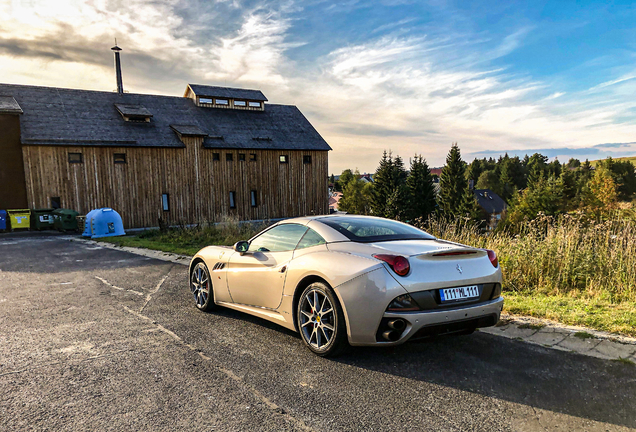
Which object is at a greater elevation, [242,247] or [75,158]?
[75,158]

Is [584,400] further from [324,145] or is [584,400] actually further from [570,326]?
[324,145]

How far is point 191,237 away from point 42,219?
39.0 feet

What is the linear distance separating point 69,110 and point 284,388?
1148 inches

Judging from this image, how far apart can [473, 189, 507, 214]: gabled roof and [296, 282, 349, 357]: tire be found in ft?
281

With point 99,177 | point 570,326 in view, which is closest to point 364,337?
point 570,326

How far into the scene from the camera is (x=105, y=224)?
63.4 feet

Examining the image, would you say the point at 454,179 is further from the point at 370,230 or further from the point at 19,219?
the point at 370,230

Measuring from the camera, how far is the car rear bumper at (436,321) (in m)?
3.68

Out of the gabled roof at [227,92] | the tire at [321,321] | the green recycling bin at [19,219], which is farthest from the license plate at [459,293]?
the gabled roof at [227,92]

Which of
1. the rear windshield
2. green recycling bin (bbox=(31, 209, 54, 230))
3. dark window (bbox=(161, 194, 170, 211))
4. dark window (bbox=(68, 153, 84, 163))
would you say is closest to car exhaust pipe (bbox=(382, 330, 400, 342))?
the rear windshield

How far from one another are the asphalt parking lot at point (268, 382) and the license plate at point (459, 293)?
0.63m

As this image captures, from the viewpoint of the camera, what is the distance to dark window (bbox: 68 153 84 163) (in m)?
25.0

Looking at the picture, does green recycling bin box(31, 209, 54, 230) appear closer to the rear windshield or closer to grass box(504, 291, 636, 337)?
the rear windshield

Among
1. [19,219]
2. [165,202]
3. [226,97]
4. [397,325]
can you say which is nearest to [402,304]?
[397,325]
